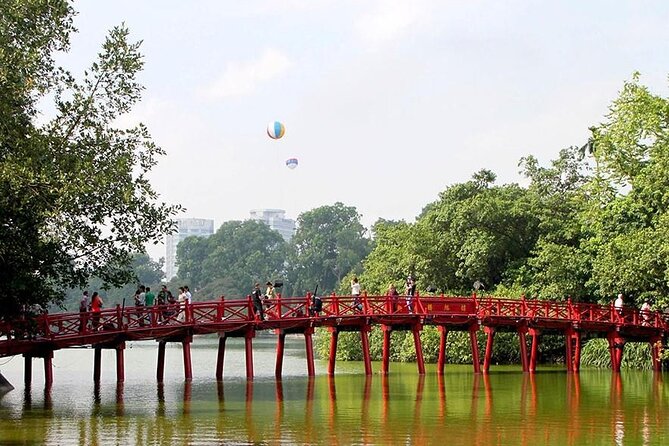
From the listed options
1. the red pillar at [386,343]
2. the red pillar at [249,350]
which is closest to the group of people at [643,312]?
the red pillar at [386,343]

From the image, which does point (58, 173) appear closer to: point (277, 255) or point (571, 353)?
point (571, 353)

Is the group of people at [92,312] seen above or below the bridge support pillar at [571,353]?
above

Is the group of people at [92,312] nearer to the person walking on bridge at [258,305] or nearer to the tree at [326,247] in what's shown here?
the person walking on bridge at [258,305]

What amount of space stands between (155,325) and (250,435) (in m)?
Answer: 15.7

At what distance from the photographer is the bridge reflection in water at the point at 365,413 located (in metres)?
28.1

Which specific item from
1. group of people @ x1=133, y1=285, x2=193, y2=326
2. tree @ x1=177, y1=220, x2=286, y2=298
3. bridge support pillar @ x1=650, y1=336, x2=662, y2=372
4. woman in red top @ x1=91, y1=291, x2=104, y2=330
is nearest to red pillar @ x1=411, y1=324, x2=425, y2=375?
group of people @ x1=133, y1=285, x2=193, y2=326

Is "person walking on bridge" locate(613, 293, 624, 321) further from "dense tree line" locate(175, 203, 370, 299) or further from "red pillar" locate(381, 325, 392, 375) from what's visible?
"dense tree line" locate(175, 203, 370, 299)

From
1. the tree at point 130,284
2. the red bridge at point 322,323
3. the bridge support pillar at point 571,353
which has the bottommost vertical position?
the bridge support pillar at point 571,353

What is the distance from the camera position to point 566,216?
6525 cm

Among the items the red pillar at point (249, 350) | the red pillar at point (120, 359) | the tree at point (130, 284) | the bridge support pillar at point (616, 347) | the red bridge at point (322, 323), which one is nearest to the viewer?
the red bridge at point (322, 323)

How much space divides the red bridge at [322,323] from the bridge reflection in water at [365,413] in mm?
1957

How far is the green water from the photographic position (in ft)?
92.4

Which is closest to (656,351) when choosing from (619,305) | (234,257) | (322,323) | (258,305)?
(619,305)

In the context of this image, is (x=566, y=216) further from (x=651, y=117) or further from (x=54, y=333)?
(x=54, y=333)
